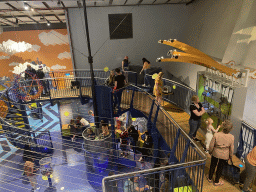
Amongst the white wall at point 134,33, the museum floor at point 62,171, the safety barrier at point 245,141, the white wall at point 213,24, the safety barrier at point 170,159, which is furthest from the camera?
the white wall at point 134,33

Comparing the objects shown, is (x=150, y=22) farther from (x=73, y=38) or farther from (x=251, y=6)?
(x=251, y=6)

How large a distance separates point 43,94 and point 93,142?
14.3 ft

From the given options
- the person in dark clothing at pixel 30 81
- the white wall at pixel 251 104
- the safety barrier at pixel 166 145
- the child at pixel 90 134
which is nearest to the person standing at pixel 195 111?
the safety barrier at pixel 166 145

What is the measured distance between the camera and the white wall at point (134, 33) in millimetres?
12438

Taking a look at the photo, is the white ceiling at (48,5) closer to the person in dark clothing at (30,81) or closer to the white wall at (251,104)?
the person in dark clothing at (30,81)

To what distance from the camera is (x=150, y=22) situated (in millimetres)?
13133

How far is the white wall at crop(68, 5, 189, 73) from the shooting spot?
1244cm

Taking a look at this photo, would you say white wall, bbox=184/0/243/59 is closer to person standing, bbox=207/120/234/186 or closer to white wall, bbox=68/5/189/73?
white wall, bbox=68/5/189/73

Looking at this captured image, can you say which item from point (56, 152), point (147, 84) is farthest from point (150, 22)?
point (56, 152)

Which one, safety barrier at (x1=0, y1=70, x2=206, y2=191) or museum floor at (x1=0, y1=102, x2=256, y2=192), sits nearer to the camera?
safety barrier at (x1=0, y1=70, x2=206, y2=191)

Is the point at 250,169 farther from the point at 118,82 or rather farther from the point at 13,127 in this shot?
the point at 13,127

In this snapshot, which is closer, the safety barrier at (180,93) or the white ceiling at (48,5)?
the safety barrier at (180,93)

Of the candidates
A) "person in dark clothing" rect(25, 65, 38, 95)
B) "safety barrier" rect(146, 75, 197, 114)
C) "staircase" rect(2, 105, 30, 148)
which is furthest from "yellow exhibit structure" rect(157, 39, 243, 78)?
"person in dark clothing" rect(25, 65, 38, 95)

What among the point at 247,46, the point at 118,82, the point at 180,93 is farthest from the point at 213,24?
the point at 118,82
